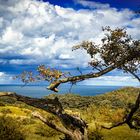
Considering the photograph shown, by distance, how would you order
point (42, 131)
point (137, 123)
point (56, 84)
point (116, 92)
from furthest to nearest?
point (116, 92) < point (42, 131) < point (137, 123) < point (56, 84)

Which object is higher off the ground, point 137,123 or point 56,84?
point 56,84

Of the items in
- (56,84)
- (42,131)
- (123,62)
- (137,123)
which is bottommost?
(42,131)

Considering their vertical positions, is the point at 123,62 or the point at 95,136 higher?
the point at 123,62

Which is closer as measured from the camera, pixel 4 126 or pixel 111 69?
pixel 111 69

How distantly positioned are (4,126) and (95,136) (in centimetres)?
809

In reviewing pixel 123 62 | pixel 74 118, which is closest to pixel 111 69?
pixel 123 62

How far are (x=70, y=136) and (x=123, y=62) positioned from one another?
5399 mm

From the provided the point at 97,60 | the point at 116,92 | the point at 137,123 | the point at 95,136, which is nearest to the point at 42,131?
the point at 95,136

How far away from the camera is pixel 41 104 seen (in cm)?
2306

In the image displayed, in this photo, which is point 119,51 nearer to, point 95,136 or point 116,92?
point 95,136

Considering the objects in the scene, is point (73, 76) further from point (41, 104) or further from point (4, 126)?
point (4, 126)

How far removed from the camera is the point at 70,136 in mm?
23047

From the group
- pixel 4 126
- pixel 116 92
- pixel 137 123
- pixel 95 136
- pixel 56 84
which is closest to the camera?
pixel 56 84

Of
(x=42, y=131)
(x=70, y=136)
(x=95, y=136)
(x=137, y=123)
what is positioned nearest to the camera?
(x=70, y=136)
